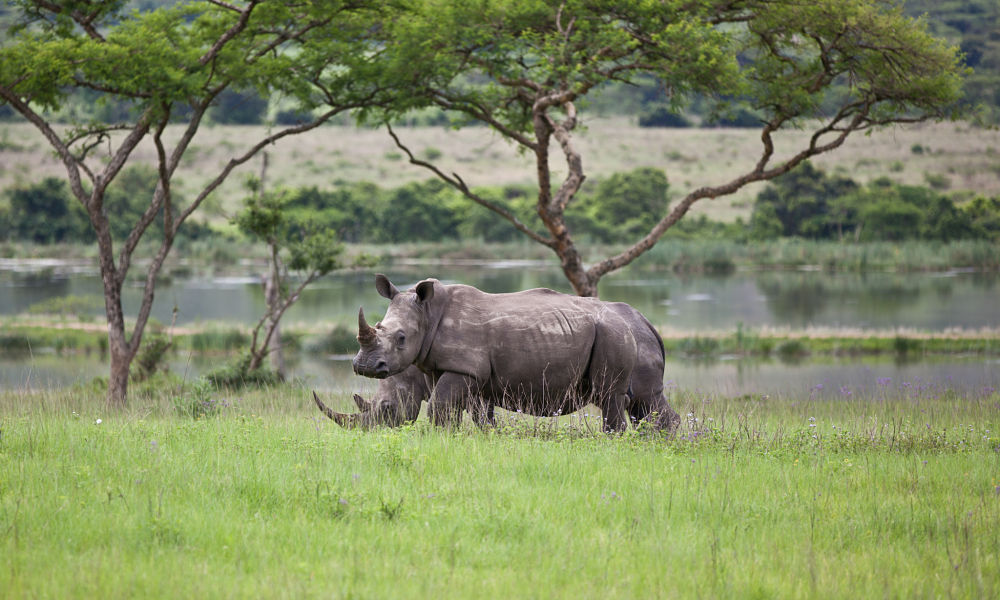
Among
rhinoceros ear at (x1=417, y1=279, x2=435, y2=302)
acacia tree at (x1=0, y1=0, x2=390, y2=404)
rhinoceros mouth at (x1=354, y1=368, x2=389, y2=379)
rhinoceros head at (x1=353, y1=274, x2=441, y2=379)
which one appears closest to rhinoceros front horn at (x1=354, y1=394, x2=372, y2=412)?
rhinoceros head at (x1=353, y1=274, x2=441, y2=379)

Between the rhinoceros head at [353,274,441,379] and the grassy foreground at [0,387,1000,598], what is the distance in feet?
1.82

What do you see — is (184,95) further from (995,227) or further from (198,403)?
(995,227)

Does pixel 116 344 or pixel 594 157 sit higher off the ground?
pixel 594 157

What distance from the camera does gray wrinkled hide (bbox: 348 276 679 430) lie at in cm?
916

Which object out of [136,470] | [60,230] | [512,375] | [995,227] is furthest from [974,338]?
[60,230]

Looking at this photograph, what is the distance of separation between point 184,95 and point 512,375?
330 inches

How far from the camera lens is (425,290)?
9.10 m

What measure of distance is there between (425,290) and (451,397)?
37.1 inches

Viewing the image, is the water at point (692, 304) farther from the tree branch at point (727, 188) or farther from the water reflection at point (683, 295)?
the tree branch at point (727, 188)

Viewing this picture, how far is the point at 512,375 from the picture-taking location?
9.47 meters

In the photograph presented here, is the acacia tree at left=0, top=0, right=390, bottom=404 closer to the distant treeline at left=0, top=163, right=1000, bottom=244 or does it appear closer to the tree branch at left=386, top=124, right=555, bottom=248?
the tree branch at left=386, top=124, right=555, bottom=248

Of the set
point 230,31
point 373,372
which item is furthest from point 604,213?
point 373,372

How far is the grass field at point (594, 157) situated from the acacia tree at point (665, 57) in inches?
2212

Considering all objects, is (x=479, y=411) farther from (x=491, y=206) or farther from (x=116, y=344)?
(x=491, y=206)
